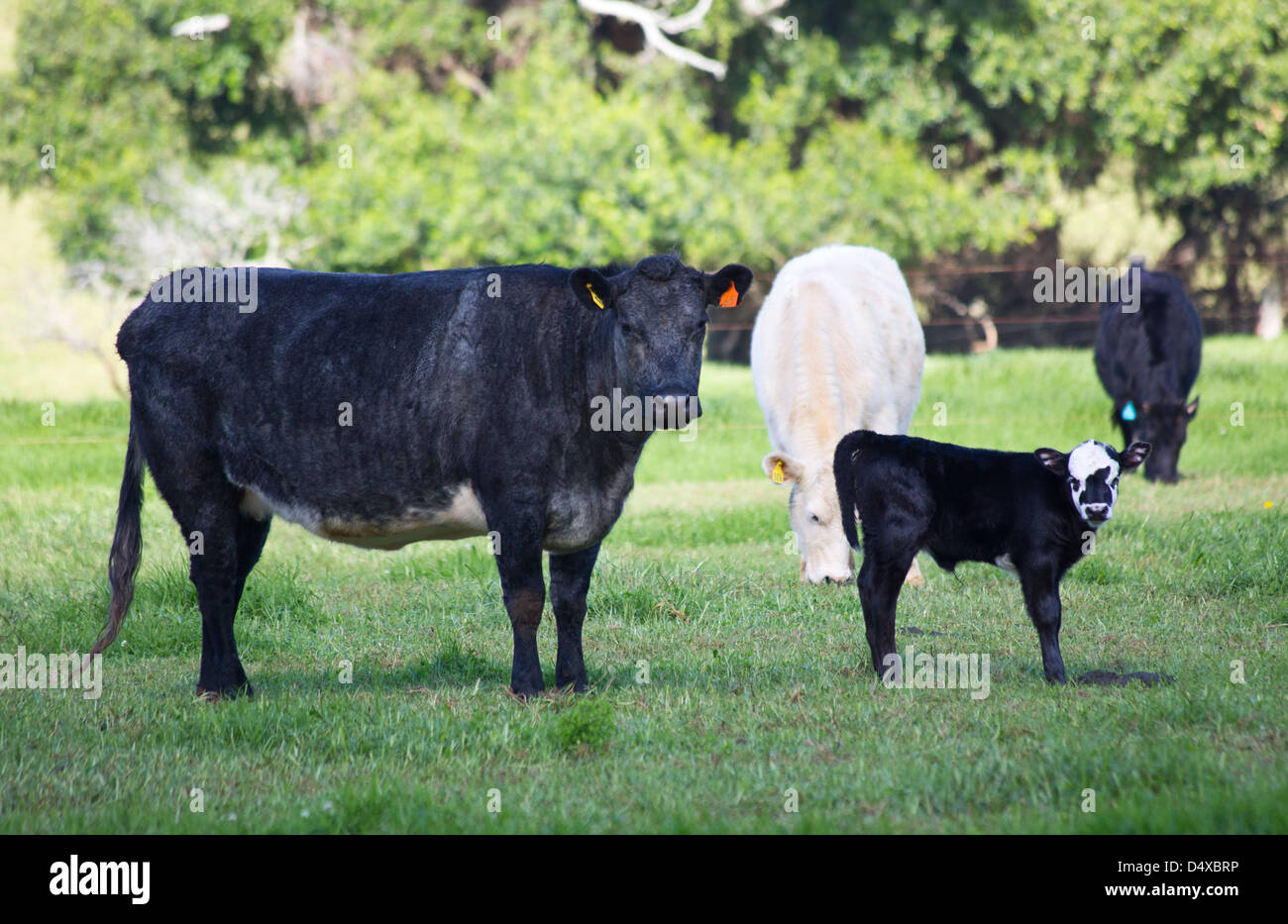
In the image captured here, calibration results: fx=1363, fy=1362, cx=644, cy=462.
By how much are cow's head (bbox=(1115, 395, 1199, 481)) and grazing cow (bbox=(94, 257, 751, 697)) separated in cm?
819

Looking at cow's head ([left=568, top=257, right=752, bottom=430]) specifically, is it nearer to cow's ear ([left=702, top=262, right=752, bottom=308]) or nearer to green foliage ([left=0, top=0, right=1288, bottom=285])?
cow's ear ([left=702, top=262, right=752, bottom=308])

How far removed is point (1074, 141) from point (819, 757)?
874 inches

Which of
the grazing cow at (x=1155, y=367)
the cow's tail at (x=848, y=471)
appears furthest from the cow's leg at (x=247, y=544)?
the grazing cow at (x=1155, y=367)

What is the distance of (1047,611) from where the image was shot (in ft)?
19.4

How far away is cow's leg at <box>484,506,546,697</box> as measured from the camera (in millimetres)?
5820

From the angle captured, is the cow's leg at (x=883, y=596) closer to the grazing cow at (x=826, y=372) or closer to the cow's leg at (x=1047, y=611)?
the cow's leg at (x=1047, y=611)

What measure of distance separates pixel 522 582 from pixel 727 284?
1577 millimetres

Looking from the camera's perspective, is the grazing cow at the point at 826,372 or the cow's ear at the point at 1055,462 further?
the grazing cow at the point at 826,372

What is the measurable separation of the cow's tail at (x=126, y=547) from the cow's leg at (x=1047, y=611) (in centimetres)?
414

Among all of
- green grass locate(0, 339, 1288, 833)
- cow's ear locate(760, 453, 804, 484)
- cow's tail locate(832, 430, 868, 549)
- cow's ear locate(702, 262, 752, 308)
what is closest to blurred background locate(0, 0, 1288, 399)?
green grass locate(0, 339, 1288, 833)

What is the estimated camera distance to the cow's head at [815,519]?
26.1 ft

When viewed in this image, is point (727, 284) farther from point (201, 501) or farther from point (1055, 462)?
point (201, 501)

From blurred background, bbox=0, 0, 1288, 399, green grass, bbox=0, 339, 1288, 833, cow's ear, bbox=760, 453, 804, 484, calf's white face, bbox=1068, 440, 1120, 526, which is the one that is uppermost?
blurred background, bbox=0, 0, 1288, 399

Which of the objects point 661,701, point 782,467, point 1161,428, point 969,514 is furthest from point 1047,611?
point 1161,428
